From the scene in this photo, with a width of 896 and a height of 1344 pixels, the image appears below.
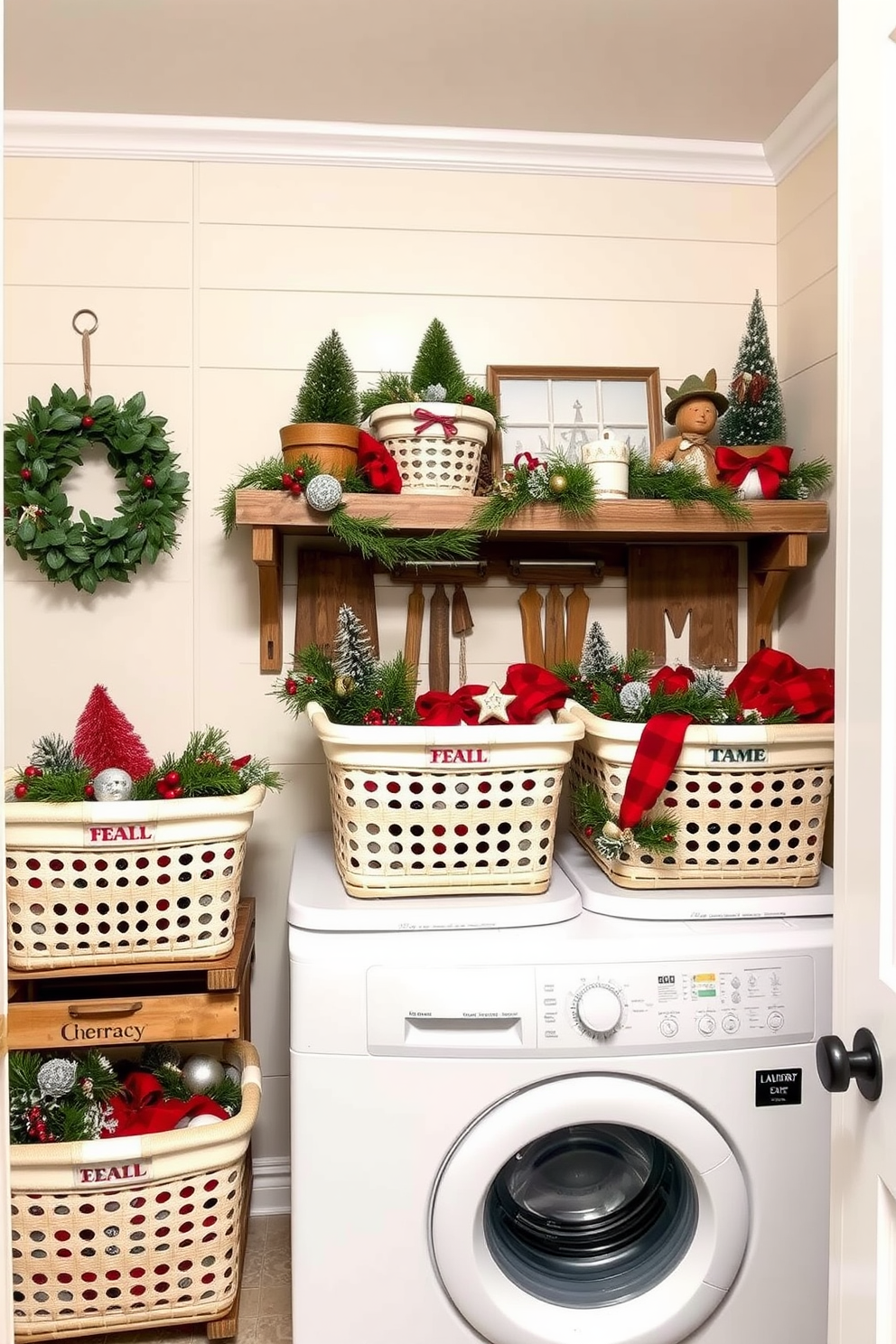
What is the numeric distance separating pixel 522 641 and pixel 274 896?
2.48 ft

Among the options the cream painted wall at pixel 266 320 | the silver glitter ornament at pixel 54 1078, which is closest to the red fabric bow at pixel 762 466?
the cream painted wall at pixel 266 320

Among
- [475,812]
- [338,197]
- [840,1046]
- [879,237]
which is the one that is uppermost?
[338,197]

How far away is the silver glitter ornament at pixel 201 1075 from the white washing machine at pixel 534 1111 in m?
0.42

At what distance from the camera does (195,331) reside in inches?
79.3

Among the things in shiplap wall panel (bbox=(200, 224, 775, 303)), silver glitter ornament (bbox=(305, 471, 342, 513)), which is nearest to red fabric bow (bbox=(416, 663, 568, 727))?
silver glitter ornament (bbox=(305, 471, 342, 513))

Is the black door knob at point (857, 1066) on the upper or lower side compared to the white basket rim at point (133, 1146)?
upper

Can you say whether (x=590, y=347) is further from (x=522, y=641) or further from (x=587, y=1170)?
(x=587, y=1170)

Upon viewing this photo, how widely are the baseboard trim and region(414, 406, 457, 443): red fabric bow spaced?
5.00 ft

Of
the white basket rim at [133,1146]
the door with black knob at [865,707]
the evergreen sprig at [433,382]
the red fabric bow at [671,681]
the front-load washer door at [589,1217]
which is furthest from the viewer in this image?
the evergreen sprig at [433,382]

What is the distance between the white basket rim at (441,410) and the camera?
178 cm

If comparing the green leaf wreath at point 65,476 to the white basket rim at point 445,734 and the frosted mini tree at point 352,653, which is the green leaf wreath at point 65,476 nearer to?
the frosted mini tree at point 352,653

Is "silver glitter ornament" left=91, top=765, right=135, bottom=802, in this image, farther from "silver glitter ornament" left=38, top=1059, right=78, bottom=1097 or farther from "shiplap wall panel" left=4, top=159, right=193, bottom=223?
"shiplap wall panel" left=4, top=159, right=193, bottom=223

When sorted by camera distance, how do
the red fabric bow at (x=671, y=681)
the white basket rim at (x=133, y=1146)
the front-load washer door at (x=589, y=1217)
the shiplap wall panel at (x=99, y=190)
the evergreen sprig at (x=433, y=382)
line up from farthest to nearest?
the shiplap wall panel at (x=99, y=190) < the evergreen sprig at (x=433, y=382) < the red fabric bow at (x=671, y=681) < the white basket rim at (x=133, y=1146) < the front-load washer door at (x=589, y=1217)

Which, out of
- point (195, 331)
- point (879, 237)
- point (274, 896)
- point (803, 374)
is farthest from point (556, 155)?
point (274, 896)
